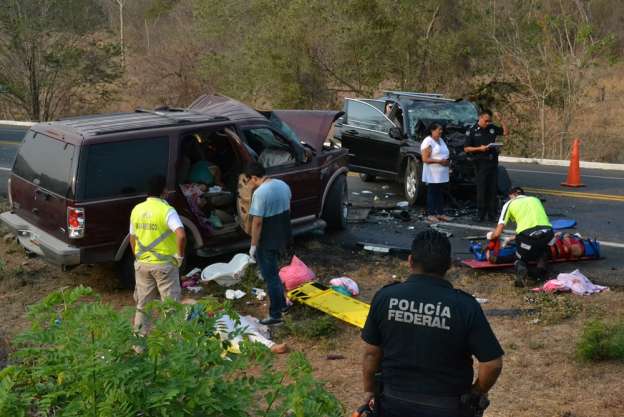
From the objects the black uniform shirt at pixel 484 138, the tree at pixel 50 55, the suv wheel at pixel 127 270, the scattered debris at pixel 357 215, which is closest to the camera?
the suv wheel at pixel 127 270

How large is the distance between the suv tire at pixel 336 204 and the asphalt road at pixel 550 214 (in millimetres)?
243

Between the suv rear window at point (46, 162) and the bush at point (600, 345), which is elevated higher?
the suv rear window at point (46, 162)

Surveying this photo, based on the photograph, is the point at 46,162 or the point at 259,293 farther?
the point at 259,293

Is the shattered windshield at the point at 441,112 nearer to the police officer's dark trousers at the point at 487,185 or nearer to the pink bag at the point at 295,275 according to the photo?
the police officer's dark trousers at the point at 487,185

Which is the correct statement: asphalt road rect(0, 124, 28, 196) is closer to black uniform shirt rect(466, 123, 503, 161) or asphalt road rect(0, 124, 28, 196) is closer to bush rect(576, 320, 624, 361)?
black uniform shirt rect(466, 123, 503, 161)

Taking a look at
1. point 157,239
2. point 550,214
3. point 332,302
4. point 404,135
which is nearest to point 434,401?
point 157,239

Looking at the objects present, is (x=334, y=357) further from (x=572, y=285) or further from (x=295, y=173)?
(x=295, y=173)

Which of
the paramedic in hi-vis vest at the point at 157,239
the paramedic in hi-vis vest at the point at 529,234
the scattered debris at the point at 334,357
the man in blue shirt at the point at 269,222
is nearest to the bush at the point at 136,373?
the paramedic in hi-vis vest at the point at 157,239

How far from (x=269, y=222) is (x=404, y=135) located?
20.8 feet

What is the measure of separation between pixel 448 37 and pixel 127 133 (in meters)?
19.0

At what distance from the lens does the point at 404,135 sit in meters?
13.8

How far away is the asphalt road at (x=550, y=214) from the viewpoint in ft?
34.5

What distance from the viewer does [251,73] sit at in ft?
90.8

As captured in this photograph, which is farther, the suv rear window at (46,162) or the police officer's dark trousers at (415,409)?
the suv rear window at (46,162)
